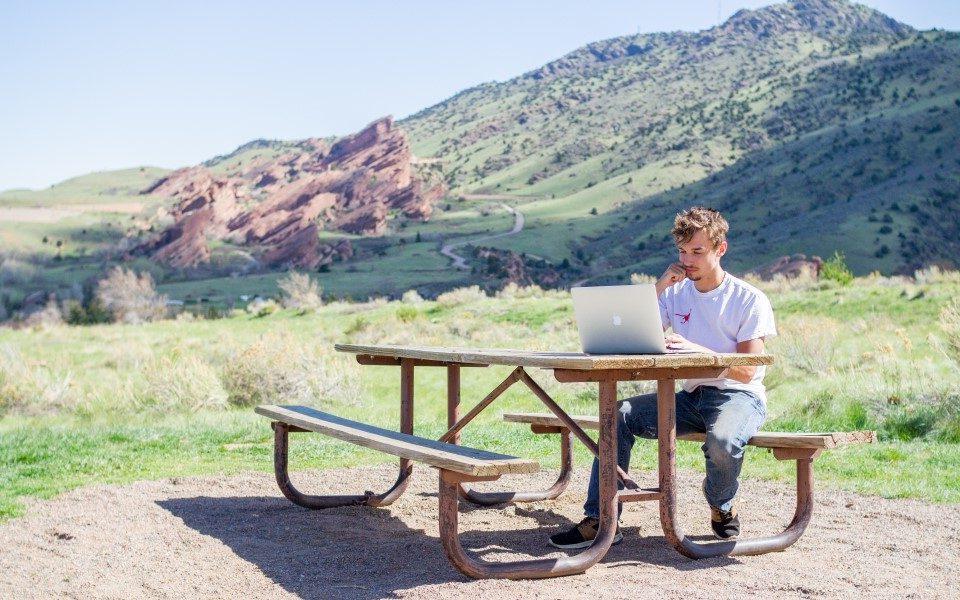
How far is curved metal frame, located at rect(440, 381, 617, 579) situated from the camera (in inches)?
177

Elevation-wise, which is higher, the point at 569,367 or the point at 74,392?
the point at 569,367

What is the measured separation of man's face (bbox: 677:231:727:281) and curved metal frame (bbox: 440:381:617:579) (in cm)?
83

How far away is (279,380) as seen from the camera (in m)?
14.9

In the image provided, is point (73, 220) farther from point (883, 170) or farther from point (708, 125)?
point (883, 170)

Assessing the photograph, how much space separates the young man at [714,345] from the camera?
16.5 ft

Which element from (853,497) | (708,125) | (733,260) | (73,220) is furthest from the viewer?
(73,220)

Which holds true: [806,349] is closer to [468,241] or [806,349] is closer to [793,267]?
[793,267]

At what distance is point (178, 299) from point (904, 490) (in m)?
59.9

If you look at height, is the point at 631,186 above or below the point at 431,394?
above

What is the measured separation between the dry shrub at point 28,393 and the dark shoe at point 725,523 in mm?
11400

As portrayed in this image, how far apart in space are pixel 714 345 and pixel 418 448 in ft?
5.03

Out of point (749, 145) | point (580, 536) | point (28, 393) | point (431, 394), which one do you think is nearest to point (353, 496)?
point (580, 536)

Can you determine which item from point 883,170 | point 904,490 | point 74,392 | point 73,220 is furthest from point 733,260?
point 73,220

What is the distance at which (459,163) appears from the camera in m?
130
